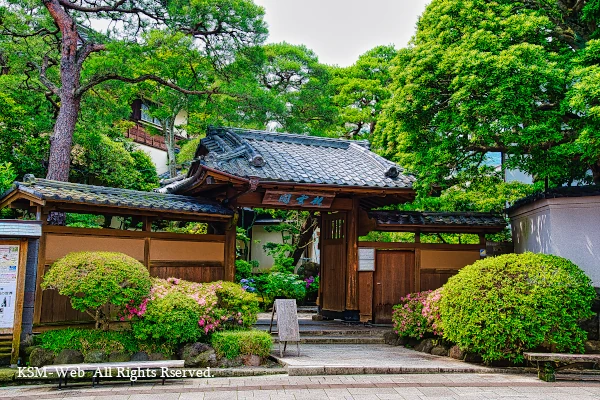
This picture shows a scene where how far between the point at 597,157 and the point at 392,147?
6.92 meters

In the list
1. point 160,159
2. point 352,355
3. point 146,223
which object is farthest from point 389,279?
point 160,159

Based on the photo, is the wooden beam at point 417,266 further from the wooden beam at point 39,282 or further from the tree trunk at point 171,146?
the tree trunk at point 171,146

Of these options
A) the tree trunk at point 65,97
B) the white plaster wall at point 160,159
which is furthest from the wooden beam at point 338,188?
the white plaster wall at point 160,159

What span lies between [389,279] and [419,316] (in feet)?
9.53

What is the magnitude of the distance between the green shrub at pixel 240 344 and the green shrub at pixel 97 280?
1594 mm

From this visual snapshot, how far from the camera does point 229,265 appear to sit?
1344 centimetres

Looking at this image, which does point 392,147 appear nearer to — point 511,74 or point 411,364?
point 511,74

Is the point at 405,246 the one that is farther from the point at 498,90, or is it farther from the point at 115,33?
the point at 115,33

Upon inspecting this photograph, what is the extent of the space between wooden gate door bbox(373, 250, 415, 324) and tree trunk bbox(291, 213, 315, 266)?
20.8 feet

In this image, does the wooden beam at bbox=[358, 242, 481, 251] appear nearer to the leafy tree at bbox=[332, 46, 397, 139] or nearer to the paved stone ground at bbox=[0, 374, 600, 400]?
the paved stone ground at bbox=[0, 374, 600, 400]

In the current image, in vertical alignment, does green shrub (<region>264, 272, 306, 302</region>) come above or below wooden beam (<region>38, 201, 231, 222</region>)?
below

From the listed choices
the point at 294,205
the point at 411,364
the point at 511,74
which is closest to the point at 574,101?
the point at 511,74

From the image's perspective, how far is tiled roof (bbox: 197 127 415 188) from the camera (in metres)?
13.4

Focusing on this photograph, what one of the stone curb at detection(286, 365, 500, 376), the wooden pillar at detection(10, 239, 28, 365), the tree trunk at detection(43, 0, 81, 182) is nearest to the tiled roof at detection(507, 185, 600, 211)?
the stone curb at detection(286, 365, 500, 376)
